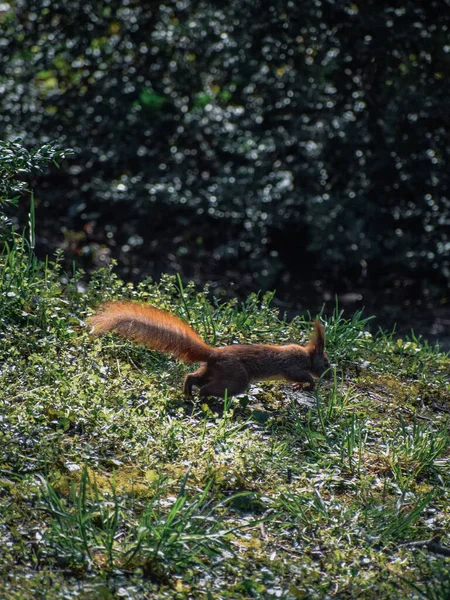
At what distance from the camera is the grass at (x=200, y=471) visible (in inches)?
153

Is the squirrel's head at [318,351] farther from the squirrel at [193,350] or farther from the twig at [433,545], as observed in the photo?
the twig at [433,545]

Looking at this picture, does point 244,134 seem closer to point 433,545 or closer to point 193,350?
point 193,350

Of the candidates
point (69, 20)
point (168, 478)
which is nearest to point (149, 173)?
point (69, 20)

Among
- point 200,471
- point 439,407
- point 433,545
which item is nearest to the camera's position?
point 433,545

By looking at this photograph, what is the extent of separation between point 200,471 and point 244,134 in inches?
231

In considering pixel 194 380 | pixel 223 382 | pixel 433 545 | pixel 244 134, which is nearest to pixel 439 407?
pixel 223 382

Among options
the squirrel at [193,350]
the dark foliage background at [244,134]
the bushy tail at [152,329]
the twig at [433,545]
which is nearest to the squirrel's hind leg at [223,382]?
the squirrel at [193,350]

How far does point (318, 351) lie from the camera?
5.86 metres

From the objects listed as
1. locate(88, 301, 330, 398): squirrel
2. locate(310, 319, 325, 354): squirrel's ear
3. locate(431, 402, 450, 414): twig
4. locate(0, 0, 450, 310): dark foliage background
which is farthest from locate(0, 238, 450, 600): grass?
locate(0, 0, 450, 310): dark foliage background

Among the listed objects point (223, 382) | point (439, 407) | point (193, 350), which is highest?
point (193, 350)

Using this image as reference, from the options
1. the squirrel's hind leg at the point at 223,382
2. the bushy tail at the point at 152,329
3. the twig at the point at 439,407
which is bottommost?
the twig at the point at 439,407

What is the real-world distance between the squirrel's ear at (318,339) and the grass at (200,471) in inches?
10.3

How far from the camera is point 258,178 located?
967 centimetres

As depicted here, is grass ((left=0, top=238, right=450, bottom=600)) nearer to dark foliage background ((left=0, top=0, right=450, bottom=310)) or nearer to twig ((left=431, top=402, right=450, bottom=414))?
twig ((left=431, top=402, right=450, bottom=414))
